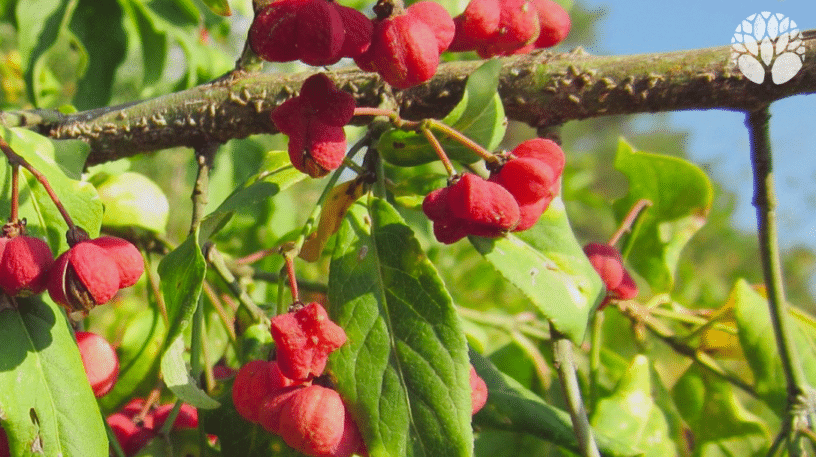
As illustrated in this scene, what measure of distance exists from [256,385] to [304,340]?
0.36ft

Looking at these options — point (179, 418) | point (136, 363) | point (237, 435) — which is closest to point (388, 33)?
point (237, 435)

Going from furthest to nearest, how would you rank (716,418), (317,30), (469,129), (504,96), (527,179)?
1. (716,418)
2. (504,96)
3. (469,129)
4. (527,179)
5. (317,30)

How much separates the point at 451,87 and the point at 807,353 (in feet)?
2.47

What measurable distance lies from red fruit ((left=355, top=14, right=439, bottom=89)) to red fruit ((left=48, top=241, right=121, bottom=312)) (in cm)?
33

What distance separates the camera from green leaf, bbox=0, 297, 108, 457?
795 millimetres

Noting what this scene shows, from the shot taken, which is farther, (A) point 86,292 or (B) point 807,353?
(B) point 807,353

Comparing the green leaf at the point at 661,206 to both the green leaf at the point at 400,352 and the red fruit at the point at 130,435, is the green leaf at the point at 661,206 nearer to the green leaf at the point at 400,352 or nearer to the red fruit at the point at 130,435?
the green leaf at the point at 400,352

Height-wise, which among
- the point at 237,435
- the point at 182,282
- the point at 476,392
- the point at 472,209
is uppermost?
the point at 472,209

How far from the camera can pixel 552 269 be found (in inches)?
36.3

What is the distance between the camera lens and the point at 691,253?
11453mm

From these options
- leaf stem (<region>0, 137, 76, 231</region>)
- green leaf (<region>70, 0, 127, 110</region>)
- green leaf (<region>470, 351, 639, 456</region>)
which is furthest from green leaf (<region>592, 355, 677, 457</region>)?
green leaf (<region>70, 0, 127, 110</region>)

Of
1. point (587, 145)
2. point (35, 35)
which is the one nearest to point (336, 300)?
point (35, 35)

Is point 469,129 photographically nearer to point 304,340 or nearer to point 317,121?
point 317,121

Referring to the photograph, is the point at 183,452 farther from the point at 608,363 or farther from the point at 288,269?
the point at 608,363
